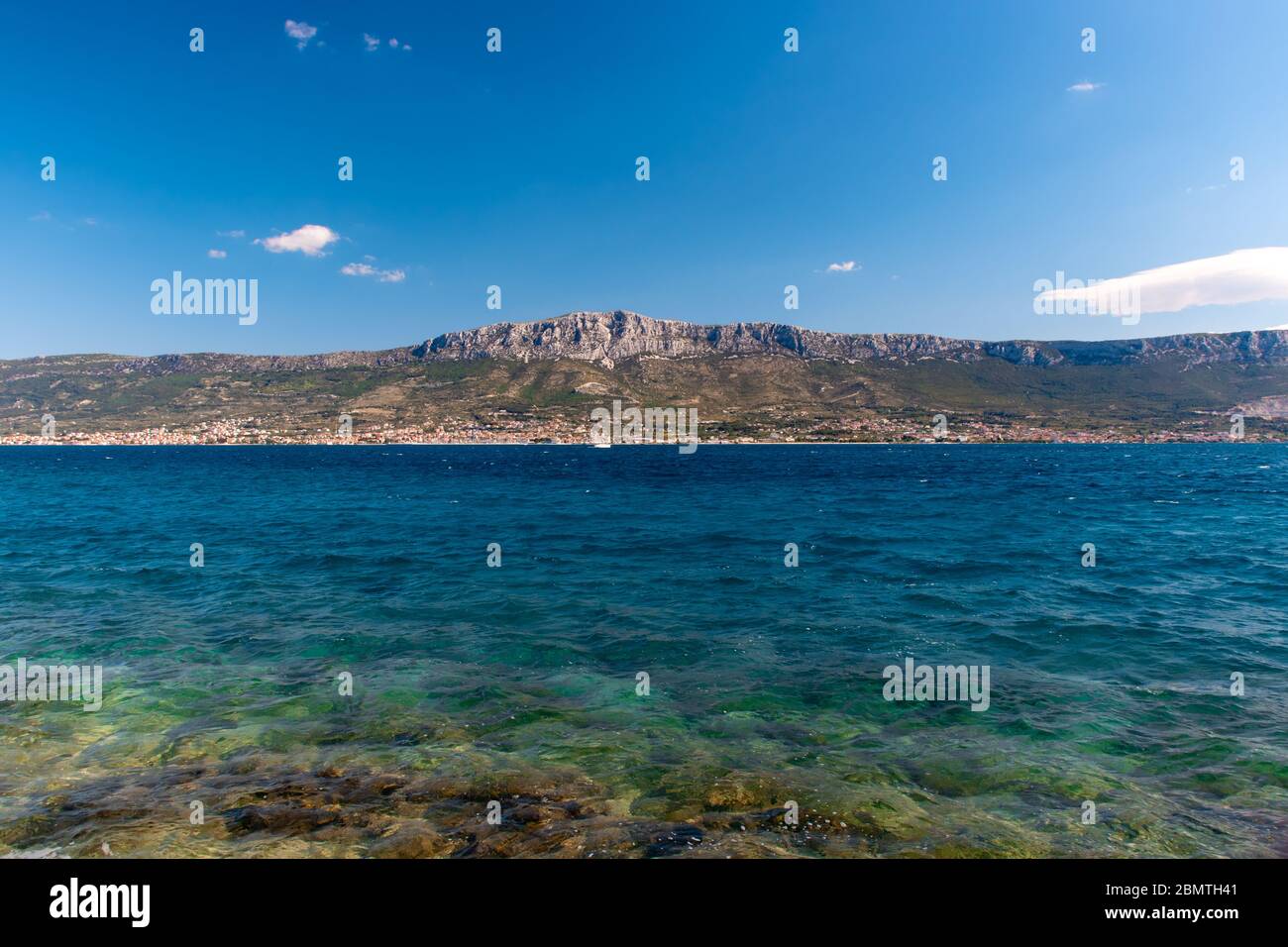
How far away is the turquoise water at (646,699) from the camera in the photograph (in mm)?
10383

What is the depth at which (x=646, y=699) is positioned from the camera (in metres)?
16.1

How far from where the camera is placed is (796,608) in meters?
24.7

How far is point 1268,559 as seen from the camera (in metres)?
32.8

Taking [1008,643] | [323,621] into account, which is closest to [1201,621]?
[1008,643]

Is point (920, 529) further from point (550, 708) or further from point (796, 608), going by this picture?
point (550, 708)

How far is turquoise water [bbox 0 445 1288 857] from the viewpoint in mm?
10383

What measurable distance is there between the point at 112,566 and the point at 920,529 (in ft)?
168

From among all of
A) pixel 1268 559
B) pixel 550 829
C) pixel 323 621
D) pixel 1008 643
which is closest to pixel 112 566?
pixel 323 621
